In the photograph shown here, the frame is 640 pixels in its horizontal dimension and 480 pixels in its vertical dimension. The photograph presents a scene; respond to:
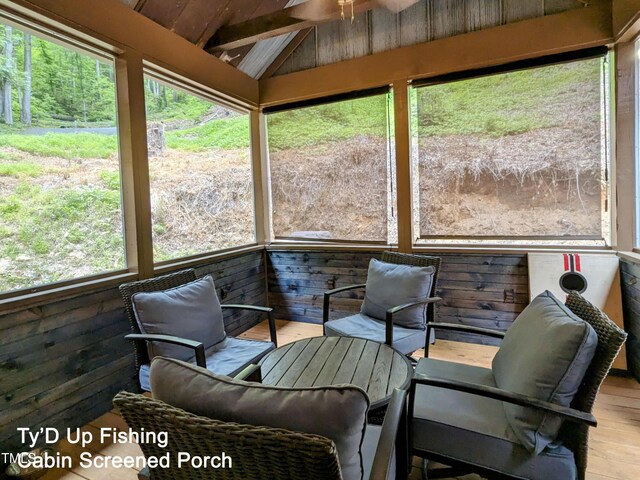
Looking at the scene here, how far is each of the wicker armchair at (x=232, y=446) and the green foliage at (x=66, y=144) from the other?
1.88 meters

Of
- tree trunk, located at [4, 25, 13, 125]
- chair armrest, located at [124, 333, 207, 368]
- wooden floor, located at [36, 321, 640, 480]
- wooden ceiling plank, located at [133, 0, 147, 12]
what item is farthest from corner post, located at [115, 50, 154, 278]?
wooden floor, located at [36, 321, 640, 480]

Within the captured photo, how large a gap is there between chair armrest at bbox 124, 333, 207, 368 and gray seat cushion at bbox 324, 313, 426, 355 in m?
0.99

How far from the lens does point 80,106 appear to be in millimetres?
2215

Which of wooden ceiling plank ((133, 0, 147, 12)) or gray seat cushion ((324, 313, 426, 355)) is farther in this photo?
wooden ceiling plank ((133, 0, 147, 12))

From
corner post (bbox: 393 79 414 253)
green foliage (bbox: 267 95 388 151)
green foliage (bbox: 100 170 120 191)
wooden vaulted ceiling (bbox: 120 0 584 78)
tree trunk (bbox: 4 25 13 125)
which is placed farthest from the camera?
green foliage (bbox: 267 95 388 151)

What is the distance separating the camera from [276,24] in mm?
2938

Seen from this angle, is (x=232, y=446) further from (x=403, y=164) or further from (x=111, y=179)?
(x=403, y=164)

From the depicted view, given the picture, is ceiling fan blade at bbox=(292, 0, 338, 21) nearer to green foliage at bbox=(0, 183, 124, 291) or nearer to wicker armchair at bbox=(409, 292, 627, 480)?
green foliage at bbox=(0, 183, 124, 291)

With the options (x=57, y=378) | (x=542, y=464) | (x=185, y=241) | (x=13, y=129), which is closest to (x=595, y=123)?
(x=542, y=464)

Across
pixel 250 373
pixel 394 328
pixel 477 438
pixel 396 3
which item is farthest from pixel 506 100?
pixel 250 373

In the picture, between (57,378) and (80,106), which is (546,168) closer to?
(80,106)

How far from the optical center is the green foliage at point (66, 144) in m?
1.92

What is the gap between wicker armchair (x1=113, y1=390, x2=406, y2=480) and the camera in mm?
680

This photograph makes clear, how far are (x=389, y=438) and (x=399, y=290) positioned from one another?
1.56 m
